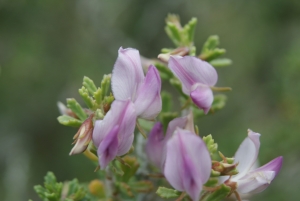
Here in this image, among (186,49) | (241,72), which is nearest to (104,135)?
(186,49)

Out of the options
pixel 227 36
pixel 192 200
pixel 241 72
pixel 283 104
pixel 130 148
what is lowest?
pixel 192 200

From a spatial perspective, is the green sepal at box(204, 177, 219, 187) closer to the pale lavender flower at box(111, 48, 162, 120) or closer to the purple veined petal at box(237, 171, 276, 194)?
the purple veined petal at box(237, 171, 276, 194)

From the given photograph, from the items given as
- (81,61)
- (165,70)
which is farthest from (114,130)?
(81,61)

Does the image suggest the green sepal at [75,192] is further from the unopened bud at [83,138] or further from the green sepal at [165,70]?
the green sepal at [165,70]

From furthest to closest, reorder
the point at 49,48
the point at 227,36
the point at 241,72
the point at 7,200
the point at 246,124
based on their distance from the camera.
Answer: the point at 227,36 < the point at 241,72 < the point at 49,48 < the point at 246,124 < the point at 7,200

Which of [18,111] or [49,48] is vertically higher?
[49,48]

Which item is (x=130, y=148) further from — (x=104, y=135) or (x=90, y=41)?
(x=90, y=41)

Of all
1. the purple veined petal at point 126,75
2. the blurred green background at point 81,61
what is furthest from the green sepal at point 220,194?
the blurred green background at point 81,61

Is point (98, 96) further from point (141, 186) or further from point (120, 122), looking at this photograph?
point (141, 186)
